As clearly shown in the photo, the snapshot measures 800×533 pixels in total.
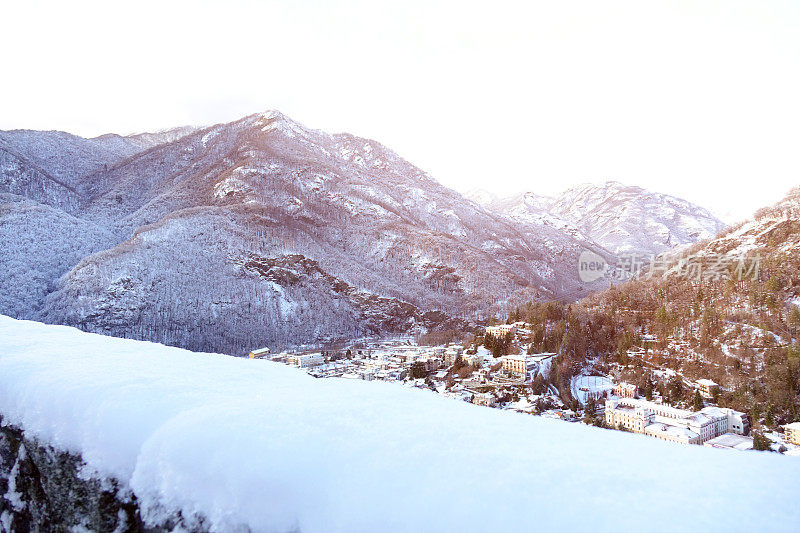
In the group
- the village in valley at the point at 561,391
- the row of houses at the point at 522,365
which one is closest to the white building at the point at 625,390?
the village in valley at the point at 561,391

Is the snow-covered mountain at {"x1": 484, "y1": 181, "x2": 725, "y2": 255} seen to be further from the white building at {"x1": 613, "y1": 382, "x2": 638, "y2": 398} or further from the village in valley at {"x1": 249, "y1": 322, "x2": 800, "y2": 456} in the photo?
the white building at {"x1": 613, "y1": 382, "x2": 638, "y2": 398}

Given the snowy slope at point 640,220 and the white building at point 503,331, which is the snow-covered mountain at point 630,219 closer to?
the snowy slope at point 640,220

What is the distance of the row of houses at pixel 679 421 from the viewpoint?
16891mm

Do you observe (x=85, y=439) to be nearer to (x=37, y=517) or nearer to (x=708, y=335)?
(x=37, y=517)

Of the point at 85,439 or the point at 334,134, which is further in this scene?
the point at 334,134

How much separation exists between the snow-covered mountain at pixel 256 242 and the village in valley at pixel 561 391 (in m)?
29.3

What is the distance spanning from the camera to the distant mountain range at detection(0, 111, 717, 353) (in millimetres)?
57594

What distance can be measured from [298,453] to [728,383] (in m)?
28.3

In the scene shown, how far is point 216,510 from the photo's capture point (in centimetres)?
197

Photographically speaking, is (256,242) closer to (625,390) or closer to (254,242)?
(254,242)

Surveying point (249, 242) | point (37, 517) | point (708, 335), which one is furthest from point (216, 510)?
point (249, 242)

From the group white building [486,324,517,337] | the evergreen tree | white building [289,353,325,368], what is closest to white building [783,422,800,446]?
the evergreen tree

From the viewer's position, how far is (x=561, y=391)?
2452 cm

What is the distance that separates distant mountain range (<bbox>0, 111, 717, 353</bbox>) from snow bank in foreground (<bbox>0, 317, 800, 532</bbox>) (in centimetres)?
5203
